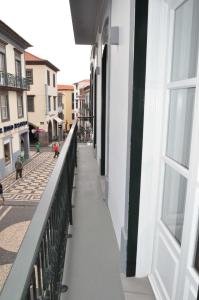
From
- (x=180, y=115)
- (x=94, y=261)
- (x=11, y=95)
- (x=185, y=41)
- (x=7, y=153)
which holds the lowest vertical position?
(x=7, y=153)

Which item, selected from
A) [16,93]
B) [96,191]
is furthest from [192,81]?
[16,93]

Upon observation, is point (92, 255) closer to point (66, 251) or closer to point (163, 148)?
point (66, 251)

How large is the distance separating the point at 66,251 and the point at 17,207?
764cm

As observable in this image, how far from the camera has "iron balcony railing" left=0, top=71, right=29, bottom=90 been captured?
44.0 feet

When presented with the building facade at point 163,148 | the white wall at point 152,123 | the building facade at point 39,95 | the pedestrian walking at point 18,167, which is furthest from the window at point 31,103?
the white wall at point 152,123

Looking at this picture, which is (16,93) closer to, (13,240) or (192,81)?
(13,240)

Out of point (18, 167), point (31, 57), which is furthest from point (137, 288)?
point (31, 57)

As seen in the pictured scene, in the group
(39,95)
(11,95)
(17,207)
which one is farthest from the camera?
(39,95)

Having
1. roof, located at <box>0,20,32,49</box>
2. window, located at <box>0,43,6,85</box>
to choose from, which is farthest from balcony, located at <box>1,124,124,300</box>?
roof, located at <box>0,20,32,49</box>

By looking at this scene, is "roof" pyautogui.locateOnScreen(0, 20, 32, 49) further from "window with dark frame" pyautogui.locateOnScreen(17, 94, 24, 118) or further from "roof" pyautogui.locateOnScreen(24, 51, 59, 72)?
"roof" pyautogui.locateOnScreen(24, 51, 59, 72)

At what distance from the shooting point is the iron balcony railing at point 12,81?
1342cm

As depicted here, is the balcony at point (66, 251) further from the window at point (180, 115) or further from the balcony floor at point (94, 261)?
the window at point (180, 115)

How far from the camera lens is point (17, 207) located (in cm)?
929

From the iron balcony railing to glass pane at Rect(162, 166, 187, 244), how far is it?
13.2 meters
